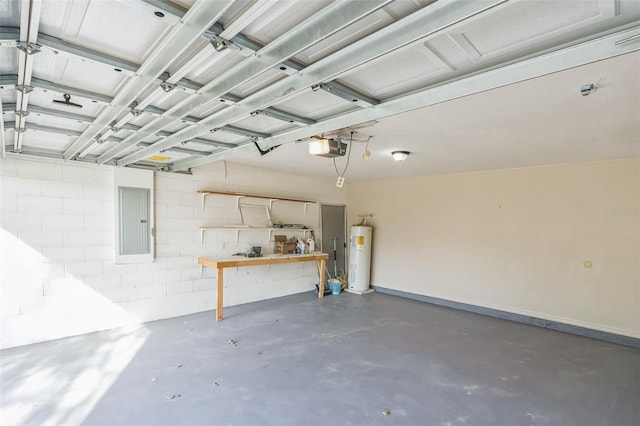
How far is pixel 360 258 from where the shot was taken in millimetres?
6879

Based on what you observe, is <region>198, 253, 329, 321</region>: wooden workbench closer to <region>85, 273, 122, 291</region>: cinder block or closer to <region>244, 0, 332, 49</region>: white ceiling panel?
<region>85, 273, 122, 291</region>: cinder block

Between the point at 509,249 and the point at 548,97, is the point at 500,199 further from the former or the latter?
the point at 548,97

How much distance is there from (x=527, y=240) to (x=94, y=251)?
6257mm

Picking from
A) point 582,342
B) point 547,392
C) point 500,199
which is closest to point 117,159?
point 547,392

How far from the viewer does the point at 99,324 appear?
4250mm

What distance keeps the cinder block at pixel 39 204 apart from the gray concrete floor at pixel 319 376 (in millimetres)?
1579

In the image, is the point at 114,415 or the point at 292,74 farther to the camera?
the point at 114,415

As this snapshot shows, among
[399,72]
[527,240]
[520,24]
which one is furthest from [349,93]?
[527,240]

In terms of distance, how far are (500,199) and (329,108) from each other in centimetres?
421

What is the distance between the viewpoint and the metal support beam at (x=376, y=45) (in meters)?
1.14

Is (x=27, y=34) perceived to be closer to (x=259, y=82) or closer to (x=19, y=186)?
(x=259, y=82)

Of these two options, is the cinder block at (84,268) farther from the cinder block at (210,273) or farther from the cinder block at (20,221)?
the cinder block at (210,273)

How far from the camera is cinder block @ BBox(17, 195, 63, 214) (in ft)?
12.5

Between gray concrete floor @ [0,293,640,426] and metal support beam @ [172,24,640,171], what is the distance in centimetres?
226
